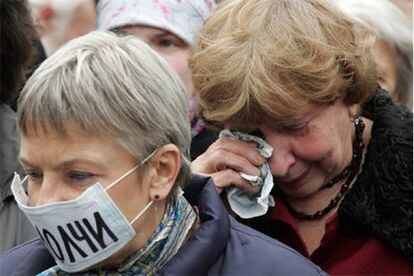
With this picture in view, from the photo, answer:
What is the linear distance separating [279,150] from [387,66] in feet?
5.01

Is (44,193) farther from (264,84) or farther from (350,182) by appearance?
(350,182)

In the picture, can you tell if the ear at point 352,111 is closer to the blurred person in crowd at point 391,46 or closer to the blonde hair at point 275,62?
the blonde hair at point 275,62

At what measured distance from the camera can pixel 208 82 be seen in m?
3.39

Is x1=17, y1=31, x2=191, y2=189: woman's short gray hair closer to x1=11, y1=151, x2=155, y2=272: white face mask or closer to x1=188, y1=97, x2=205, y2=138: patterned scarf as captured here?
x1=11, y1=151, x2=155, y2=272: white face mask

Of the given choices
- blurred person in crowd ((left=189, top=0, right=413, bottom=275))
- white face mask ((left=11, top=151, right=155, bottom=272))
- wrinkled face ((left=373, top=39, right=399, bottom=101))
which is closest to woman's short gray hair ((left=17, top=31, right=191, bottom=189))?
white face mask ((left=11, top=151, right=155, bottom=272))

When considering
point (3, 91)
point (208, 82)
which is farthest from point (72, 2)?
point (208, 82)

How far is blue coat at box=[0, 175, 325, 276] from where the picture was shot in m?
2.93

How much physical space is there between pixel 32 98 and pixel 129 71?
0.99 ft

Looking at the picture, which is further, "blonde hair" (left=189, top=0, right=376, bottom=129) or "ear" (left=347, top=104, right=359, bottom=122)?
"ear" (left=347, top=104, right=359, bottom=122)

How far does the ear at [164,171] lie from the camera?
3.01 m

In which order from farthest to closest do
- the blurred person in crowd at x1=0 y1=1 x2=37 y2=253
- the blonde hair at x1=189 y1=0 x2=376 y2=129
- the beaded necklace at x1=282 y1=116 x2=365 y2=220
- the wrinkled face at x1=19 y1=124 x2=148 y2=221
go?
1. the blurred person in crowd at x1=0 y1=1 x2=37 y2=253
2. the beaded necklace at x1=282 y1=116 x2=365 y2=220
3. the blonde hair at x1=189 y1=0 x2=376 y2=129
4. the wrinkled face at x1=19 y1=124 x2=148 y2=221

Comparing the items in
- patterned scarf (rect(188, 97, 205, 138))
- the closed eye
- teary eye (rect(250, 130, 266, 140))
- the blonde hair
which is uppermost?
the blonde hair

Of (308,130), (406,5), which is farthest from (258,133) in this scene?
(406,5)

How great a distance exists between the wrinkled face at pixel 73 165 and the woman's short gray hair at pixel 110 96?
28mm
